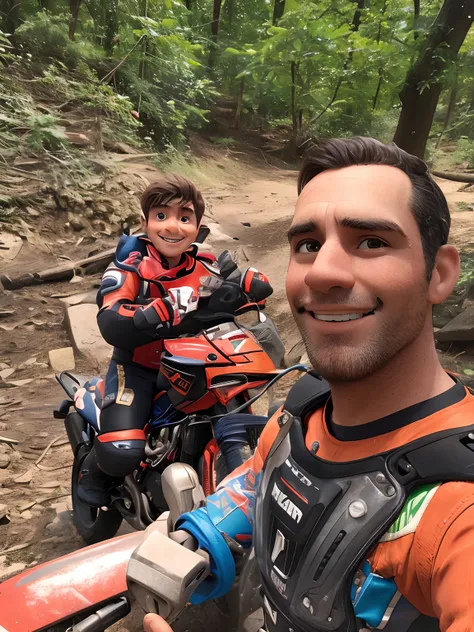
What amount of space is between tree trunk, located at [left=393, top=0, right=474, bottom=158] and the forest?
12 mm

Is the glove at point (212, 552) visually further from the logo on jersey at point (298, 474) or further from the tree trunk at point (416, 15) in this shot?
the tree trunk at point (416, 15)

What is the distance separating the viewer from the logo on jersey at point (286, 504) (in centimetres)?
106

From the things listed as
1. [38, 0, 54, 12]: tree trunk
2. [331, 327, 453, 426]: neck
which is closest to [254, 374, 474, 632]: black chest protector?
[331, 327, 453, 426]: neck

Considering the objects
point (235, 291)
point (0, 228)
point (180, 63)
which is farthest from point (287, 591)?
point (180, 63)

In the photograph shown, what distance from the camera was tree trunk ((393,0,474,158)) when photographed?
511 centimetres

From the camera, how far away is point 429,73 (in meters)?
5.35

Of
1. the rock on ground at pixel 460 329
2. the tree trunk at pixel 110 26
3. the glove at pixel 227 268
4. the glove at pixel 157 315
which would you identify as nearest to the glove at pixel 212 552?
the glove at pixel 157 315

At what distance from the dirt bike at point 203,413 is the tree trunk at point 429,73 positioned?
4.30 metres

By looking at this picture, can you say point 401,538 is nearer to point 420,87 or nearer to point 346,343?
point 346,343

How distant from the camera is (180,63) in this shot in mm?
13570

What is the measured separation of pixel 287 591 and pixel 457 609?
1.30 feet

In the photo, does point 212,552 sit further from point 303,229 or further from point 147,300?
point 147,300

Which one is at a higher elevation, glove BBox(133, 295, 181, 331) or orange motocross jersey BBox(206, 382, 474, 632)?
orange motocross jersey BBox(206, 382, 474, 632)

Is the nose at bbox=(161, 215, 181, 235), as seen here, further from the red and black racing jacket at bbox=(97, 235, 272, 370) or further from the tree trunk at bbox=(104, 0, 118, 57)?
the tree trunk at bbox=(104, 0, 118, 57)
